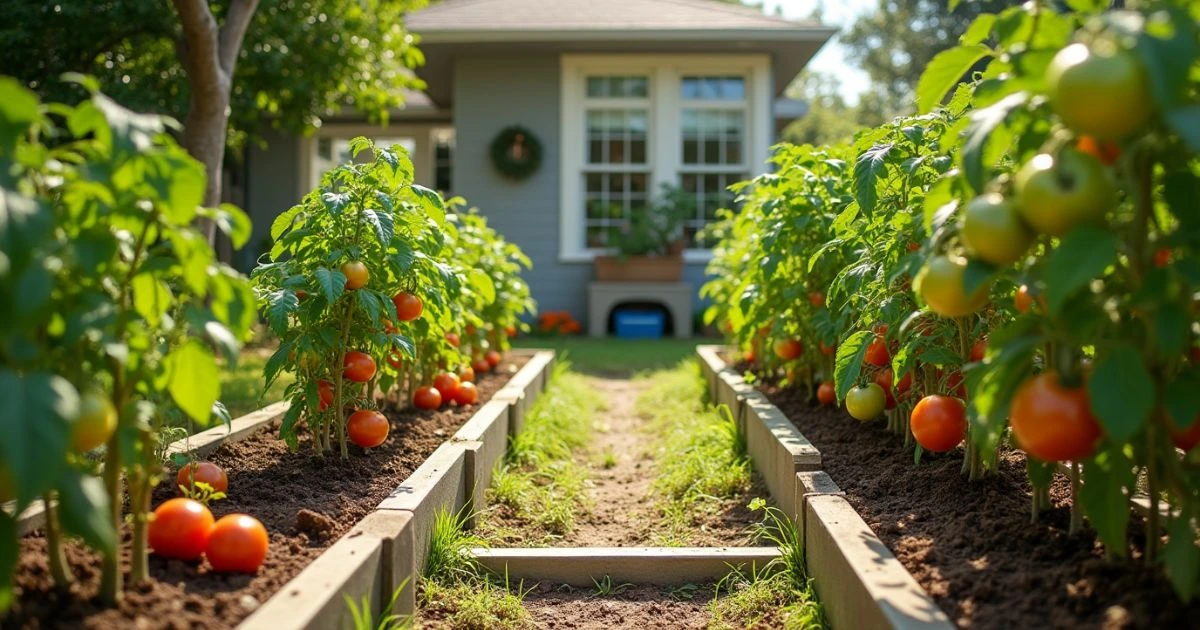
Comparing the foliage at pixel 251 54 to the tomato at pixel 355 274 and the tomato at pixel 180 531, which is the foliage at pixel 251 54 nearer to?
the tomato at pixel 355 274

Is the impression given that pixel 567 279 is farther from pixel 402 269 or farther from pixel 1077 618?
pixel 1077 618

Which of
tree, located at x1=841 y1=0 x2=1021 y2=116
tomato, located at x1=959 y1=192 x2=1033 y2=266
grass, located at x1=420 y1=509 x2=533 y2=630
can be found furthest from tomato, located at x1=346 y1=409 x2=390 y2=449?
tree, located at x1=841 y1=0 x2=1021 y2=116

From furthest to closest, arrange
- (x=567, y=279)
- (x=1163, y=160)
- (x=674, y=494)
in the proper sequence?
(x=567, y=279) < (x=674, y=494) < (x=1163, y=160)

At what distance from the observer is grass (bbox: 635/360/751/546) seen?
13.4ft

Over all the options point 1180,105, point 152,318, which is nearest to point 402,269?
point 152,318

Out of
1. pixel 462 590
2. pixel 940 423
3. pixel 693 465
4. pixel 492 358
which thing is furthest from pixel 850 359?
pixel 492 358

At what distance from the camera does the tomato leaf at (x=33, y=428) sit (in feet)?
4.82

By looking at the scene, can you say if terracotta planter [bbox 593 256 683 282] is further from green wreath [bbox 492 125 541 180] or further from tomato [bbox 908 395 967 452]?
tomato [bbox 908 395 967 452]

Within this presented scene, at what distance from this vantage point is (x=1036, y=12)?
1985mm

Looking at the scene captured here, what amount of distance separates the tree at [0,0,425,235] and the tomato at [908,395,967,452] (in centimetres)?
593

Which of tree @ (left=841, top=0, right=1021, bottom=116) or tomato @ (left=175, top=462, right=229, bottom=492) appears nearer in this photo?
tomato @ (left=175, top=462, right=229, bottom=492)

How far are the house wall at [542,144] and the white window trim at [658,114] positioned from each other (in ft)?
0.36

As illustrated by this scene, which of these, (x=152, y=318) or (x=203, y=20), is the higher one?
(x=203, y=20)

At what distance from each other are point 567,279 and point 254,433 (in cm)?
853
